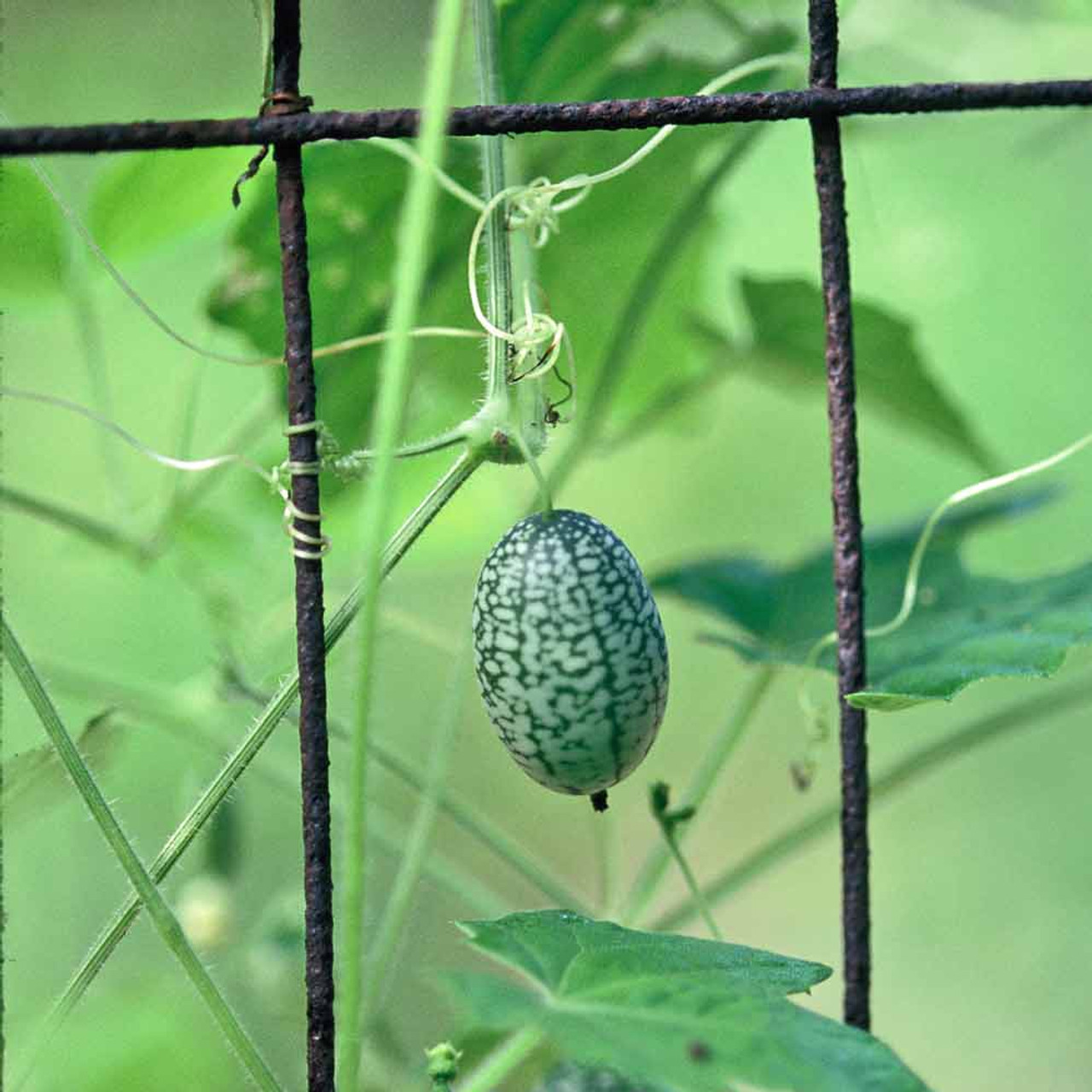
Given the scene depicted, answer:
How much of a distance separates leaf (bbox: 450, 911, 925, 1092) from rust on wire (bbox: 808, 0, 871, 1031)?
10 cm

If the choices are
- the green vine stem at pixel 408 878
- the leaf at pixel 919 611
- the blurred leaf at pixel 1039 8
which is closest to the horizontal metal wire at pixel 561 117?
the leaf at pixel 919 611

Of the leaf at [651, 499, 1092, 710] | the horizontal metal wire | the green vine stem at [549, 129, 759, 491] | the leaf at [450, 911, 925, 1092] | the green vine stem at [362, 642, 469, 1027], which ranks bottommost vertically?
the leaf at [450, 911, 925, 1092]

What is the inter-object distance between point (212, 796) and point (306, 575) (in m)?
0.09

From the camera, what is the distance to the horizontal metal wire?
54 centimetres

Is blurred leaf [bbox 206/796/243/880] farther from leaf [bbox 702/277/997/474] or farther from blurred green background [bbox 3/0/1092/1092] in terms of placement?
leaf [bbox 702/277/997/474]

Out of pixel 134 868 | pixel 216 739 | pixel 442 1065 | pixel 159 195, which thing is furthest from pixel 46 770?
pixel 159 195

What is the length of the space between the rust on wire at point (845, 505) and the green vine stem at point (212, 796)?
178 millimetres

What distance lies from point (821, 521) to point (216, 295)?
1430mm

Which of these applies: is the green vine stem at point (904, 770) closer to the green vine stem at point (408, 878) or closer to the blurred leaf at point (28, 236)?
the green vine stem at point (408, 878)

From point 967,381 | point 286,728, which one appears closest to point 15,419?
point 286,728

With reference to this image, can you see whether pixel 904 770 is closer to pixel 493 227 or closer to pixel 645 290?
pixel 645 290

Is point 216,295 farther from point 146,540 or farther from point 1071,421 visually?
point 1071,421

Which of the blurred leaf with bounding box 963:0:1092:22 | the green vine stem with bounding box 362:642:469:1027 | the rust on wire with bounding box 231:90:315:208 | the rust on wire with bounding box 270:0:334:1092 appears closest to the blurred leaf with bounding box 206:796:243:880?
the green vine stem with bounding box 362:642:469:1027

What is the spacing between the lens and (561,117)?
1.86 feet
